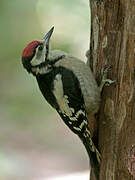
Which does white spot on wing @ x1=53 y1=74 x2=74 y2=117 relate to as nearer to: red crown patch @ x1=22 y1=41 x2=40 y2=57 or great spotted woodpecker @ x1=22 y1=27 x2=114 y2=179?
great spotted woodpecker @ x1=22 y1=27 x2=114 y2=179

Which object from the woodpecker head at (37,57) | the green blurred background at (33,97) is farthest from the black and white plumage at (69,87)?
the green blurred background at (33,97)

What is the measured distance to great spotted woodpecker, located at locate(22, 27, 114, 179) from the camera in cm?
343

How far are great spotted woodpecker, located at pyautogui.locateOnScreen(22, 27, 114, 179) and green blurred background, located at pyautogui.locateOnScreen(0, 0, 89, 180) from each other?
0.78 meters

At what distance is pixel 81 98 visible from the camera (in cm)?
352

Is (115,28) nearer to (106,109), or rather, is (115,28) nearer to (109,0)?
(109,0)

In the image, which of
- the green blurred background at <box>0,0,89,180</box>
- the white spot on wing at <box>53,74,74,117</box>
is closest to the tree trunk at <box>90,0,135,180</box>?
the white spot on wing at <box>53,74,74,117</box>

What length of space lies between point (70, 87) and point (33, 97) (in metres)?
2.23

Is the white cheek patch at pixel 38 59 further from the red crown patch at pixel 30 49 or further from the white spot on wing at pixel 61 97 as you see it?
the white spot on wing at pixel 61 97

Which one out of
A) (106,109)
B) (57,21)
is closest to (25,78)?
(57,21)

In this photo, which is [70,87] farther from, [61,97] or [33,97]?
[33,97]

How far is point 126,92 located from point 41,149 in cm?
518

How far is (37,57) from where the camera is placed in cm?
363

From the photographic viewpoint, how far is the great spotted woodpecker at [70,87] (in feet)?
11.3

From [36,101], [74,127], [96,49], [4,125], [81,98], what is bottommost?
[74,127]
